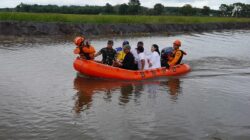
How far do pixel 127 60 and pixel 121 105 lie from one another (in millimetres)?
3328

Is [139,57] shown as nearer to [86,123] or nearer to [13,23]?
[86,123]

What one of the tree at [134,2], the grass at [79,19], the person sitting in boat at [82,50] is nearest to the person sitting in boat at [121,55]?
the person sitting in boat at [82,50]

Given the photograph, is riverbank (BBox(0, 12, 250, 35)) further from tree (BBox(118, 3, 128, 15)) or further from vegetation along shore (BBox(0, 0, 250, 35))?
tree (BBox(118, 3, 128, 15))

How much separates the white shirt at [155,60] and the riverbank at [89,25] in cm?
1758

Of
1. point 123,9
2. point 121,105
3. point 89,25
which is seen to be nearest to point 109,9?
point 123,9

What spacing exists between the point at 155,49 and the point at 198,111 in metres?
4.55

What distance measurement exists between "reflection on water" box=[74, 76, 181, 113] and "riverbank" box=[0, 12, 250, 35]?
17.8m

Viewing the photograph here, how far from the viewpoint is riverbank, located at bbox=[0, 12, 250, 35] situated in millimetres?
30158

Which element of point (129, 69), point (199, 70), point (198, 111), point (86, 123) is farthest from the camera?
point (199, 70)

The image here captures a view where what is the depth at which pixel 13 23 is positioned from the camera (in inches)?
1162

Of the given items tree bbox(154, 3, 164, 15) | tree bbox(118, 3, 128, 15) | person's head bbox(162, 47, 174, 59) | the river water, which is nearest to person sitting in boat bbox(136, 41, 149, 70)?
the river water

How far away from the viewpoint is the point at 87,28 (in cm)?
3391

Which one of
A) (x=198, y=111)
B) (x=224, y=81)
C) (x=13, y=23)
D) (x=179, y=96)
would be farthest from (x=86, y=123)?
(x=13, y=23)

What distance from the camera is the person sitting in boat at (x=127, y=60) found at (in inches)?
503
